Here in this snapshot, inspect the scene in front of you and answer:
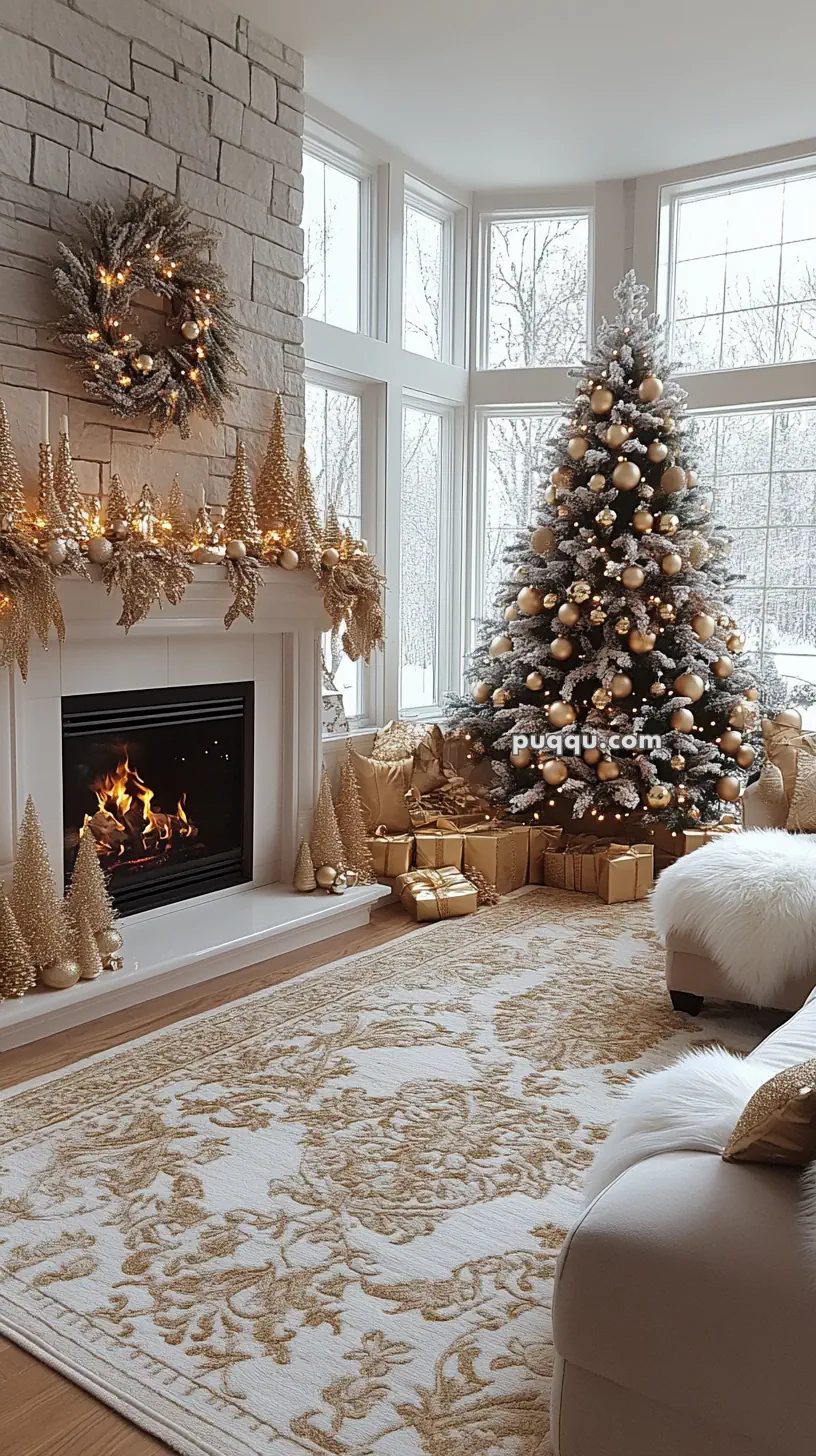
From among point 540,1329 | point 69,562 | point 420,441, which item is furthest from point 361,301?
point 540,1329

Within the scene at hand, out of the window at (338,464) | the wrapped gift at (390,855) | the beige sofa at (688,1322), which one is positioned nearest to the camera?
the beige sofa at (688,1322)

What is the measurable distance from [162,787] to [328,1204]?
7.16 feet

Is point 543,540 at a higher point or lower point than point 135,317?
lower

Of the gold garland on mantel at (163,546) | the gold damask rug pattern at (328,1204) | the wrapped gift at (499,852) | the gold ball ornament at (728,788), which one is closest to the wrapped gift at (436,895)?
the wrapped gift at (499,852)

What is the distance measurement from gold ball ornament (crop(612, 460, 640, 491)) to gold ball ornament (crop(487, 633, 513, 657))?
3.00 ft

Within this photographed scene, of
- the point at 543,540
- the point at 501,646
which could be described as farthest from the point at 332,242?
the point at 501,646

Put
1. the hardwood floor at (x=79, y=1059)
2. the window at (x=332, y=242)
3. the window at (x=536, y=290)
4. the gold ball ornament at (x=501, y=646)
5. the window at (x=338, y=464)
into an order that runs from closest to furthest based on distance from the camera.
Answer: the hardwood floor at (x=79, y=1059)
the window at (x=332, y=242)
the window at (x=338, y=464)
the gold ball ornament at (x=501, y=646)
the window at (x=536, y=290)

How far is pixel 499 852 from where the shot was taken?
5309mm

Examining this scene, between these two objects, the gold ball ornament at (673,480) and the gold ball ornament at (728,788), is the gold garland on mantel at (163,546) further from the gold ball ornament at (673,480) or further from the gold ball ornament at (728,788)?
the gold ball ornament at (728,788)

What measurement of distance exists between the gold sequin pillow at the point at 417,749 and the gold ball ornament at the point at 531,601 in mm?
748

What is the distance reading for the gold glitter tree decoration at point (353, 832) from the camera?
4.93 metres

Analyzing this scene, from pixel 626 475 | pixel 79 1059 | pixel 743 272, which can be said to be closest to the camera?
pixel 79 1059

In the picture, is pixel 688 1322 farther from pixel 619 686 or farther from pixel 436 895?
pixel 619 686
